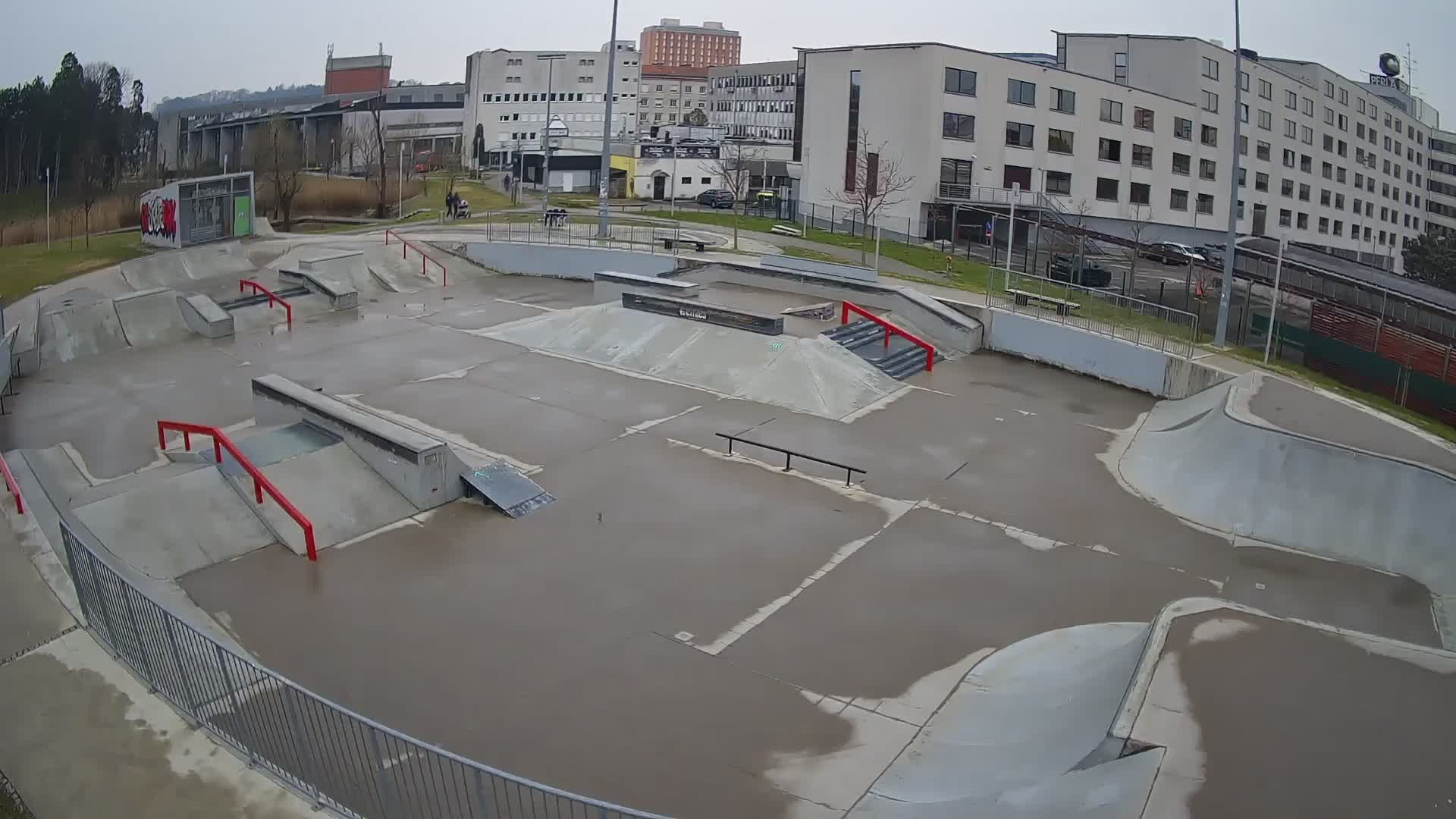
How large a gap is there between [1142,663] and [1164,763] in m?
1.85

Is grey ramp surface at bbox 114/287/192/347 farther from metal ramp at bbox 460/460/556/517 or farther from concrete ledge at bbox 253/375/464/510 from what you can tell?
metal ramp at bbox 460/460/556/517

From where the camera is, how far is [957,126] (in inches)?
1884

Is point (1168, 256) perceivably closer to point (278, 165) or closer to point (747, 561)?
point (747, 561)

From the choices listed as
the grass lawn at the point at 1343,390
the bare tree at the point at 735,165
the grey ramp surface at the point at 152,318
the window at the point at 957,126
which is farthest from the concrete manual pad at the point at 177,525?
the bare tree at the point at 735,165

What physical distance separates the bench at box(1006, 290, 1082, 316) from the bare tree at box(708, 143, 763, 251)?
2788 centimetres

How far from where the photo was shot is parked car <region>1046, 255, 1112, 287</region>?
38.2 m

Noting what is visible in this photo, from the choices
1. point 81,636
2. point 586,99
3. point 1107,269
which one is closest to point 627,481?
point 81,636

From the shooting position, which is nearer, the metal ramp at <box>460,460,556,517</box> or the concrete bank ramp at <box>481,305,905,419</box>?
the metal ramp at <box>460,460,556,517</box>

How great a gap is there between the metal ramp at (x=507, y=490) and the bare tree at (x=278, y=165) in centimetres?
3671

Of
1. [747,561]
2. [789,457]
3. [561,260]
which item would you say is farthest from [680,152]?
[747,561]

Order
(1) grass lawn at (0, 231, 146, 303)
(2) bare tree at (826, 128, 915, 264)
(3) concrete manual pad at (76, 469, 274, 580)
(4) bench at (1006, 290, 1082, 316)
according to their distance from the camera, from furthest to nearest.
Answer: (2) bare tree at (826, 128, 915, 264) < (1) grass lawn at (0, 231, 146, 303) < (4) bench at (1006, 290, 1082, 316) < (3) concrete manual pad at (76, 469, 274, 580)

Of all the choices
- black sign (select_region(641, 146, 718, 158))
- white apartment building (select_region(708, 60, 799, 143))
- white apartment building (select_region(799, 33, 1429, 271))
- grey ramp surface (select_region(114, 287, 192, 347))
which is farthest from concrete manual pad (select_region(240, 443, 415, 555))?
white apartment building (select_region(708, 60, 799, 143))

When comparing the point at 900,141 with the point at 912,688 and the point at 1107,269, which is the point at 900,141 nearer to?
the point at 1107,269

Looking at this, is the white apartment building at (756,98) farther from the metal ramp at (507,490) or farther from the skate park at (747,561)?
the metal ramp at (507,490)
